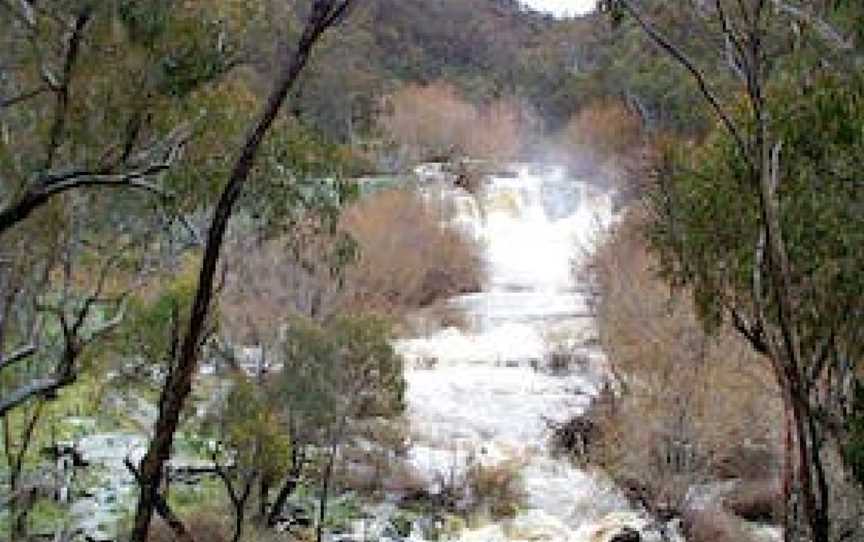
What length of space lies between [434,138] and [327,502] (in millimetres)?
29068

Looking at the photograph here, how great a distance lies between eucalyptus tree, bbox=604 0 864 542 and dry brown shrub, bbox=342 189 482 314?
15283 mm

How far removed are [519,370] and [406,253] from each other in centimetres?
699

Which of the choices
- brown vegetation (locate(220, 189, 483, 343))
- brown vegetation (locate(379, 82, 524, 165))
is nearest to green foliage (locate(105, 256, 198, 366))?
brown vegetation (locate(220, 189, 483, 343))

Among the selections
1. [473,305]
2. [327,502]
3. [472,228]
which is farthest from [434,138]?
[327,502]

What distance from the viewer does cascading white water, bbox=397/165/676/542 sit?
17.0 m

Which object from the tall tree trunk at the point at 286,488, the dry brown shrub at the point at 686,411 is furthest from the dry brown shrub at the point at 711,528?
the tall tree trunk at the point at 286,488

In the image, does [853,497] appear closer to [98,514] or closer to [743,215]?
[743,215]

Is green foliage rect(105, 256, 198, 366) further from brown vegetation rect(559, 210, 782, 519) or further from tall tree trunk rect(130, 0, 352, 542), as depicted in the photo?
tall tree trunk rect(130, 0, 352, 542)

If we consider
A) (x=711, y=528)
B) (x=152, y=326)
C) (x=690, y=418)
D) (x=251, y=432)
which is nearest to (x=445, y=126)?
(x=690, y=418)

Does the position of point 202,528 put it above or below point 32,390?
below

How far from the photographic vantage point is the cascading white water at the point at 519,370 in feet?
55.6

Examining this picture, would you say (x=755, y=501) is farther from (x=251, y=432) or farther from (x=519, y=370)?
(x=519, y=370)

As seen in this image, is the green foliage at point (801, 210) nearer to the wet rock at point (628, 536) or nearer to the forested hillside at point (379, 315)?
the forested hillside at point (379, 315)

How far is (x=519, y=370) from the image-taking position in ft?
77.9
